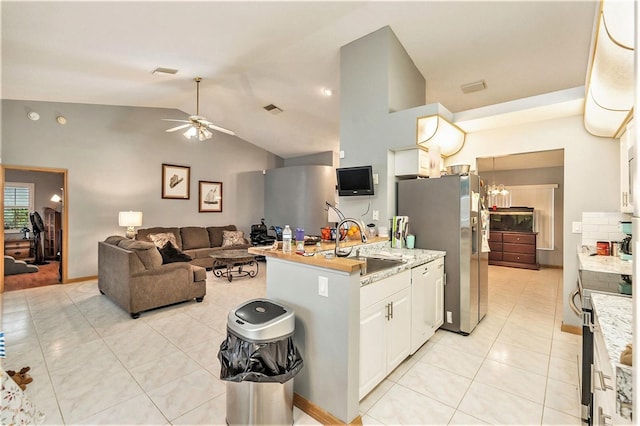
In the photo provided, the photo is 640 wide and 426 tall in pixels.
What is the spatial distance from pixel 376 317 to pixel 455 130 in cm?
270

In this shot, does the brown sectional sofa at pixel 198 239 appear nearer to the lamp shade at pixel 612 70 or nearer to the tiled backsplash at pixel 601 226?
the tiled backsplash at pixel 601 226

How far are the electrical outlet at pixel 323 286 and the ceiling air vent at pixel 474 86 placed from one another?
3974mm

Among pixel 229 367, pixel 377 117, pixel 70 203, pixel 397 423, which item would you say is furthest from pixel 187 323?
pixel 70 203

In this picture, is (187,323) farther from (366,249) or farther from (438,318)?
(438,318)

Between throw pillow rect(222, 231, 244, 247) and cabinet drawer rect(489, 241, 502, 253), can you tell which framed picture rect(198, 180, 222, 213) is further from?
cabinet drawer rect(489, 241, 502, 253)

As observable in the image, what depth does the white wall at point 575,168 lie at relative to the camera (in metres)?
3.02

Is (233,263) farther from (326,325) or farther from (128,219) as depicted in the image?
(326,325)

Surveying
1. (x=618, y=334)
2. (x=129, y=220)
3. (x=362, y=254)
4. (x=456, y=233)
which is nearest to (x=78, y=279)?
(x=129, y=220)

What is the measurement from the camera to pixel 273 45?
3764 millimetres

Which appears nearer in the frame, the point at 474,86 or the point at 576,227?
the point at 576,227

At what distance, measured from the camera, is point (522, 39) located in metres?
3.30

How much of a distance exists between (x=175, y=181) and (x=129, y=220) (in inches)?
57.6

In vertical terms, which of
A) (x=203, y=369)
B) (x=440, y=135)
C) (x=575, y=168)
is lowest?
(x=203, y=369)

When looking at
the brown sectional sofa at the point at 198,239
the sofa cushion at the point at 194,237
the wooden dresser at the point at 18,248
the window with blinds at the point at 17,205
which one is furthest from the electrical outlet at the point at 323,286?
the window with blinds at the point at 17,205
